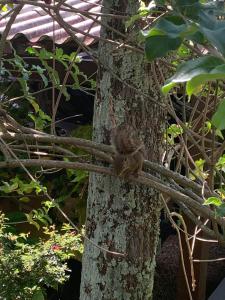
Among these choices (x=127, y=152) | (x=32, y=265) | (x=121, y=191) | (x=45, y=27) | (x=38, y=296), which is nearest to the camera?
(x=127, y=152)

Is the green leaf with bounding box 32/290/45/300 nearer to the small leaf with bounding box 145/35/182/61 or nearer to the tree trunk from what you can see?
the tree trunk

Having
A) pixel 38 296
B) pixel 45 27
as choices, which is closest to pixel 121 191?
pixel 38 296

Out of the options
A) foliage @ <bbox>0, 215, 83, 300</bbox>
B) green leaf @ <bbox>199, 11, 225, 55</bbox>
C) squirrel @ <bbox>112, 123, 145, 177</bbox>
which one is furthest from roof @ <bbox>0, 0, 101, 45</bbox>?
green leaf @ <bbox>199, 11, 225, 55</bbox>

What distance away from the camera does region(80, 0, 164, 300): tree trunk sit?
209 cm

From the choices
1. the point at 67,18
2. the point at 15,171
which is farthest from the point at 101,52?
the point at 15,171

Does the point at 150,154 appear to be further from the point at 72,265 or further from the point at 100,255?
the point at 72,265

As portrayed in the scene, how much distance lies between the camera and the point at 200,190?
197cm

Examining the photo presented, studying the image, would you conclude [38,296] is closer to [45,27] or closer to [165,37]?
[45,27]

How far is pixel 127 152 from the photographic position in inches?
71.1

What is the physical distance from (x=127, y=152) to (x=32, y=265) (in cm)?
217

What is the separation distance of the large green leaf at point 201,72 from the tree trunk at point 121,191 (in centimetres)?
129

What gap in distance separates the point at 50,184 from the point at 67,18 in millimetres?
1299

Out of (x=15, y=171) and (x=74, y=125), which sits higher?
(x=74, y=125)

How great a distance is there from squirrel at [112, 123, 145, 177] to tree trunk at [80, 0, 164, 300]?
0.82 ft
